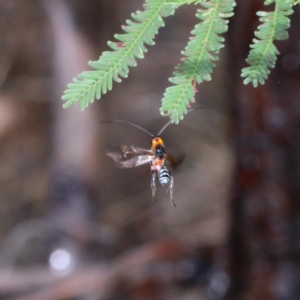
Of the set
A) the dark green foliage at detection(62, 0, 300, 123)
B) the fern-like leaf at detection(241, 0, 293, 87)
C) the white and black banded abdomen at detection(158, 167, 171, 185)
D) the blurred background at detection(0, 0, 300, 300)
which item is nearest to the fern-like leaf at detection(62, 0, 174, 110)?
the dark green foliage at detection(62, 0, 300, 123)

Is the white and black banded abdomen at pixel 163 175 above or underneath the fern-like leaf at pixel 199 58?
underneath

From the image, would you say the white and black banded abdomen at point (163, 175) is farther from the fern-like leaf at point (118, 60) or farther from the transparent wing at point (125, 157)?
the fern-like leaf at point (118, 60)

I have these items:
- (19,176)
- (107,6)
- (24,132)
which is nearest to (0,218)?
(19,176)

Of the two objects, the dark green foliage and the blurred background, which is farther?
the blurred background

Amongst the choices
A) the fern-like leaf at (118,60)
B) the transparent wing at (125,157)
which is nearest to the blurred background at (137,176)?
the transparent wing at (125,157)

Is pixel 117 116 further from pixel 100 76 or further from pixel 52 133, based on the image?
pixel 100 76

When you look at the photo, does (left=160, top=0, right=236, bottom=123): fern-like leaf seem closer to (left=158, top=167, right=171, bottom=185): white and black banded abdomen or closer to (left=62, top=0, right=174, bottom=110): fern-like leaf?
(left=62, top=0, right=174, bottom=110): fern-like leaf

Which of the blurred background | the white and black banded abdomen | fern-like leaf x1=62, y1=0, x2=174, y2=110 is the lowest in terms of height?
the blurred background
